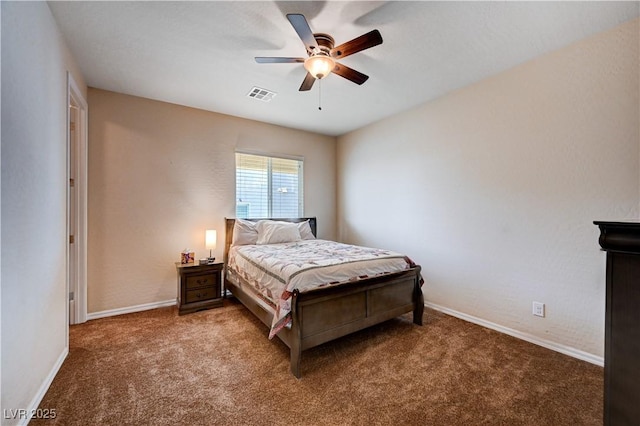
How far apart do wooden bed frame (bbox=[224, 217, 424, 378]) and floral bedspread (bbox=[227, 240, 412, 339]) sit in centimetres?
6

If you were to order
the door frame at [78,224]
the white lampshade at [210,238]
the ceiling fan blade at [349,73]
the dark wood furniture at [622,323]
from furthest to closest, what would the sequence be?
the white lampshade at [210,238]
the door frame at [78,224]
the ceiling fan blade at [349,73]
the dark wood furniture at [622,323]

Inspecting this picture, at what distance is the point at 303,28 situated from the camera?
1.68 metres

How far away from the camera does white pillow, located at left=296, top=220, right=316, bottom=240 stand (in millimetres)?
4207

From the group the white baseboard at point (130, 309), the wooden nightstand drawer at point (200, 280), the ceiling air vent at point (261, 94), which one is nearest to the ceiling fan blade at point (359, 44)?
the ceiling air vent at point (261, 94)

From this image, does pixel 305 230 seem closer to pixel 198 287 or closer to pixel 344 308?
pixel 198 287

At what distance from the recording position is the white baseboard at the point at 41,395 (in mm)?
1469

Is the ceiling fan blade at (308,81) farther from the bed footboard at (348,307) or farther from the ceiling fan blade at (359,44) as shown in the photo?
the bed footboard at (348,307)

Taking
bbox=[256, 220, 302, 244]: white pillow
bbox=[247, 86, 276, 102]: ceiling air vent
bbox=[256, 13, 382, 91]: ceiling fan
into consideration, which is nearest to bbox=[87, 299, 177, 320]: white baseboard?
bbox=[256, 220, 302, 244]: white pillow

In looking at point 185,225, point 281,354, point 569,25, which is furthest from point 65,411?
point 569,25

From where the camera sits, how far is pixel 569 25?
203cm

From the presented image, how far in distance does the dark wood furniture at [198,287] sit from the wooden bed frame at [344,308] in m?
0.61

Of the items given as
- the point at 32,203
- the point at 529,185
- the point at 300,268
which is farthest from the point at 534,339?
the point at 32,203

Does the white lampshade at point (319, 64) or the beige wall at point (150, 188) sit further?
the beige wall at point (150, 188)

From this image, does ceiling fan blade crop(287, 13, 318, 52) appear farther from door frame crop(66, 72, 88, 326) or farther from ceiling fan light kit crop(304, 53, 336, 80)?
door frame crop(66, 72, 88, 326)
